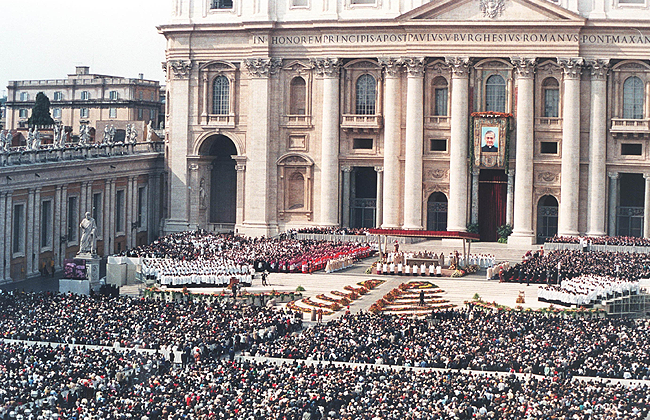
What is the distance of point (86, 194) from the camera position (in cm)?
9056

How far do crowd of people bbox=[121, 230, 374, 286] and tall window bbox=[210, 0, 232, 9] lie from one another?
783 inches

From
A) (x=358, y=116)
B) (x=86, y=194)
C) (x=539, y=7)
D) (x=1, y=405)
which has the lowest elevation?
(x=1, y=405)

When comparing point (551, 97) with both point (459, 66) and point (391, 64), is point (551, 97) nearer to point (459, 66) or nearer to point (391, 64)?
point (459, 66)

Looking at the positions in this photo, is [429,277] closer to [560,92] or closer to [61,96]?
[560,92]

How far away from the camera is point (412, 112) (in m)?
98.3

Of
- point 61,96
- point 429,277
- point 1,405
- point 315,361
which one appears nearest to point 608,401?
point 315,361

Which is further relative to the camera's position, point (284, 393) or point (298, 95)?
point (298, 95)

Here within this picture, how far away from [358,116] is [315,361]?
165ft

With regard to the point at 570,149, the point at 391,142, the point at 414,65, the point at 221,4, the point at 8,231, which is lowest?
the point at 8,231

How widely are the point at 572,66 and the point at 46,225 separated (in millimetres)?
42124

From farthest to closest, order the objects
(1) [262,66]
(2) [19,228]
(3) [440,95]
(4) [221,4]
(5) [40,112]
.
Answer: (5) [40,112] < (4) [221,4] < (1) [262,66] < (3) [440,95] < (2) [19,228]

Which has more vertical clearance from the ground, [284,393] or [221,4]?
[221,4]

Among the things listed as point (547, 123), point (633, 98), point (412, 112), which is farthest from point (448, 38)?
point (633, 98)

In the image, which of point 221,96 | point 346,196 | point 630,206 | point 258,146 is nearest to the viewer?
point 630,206
